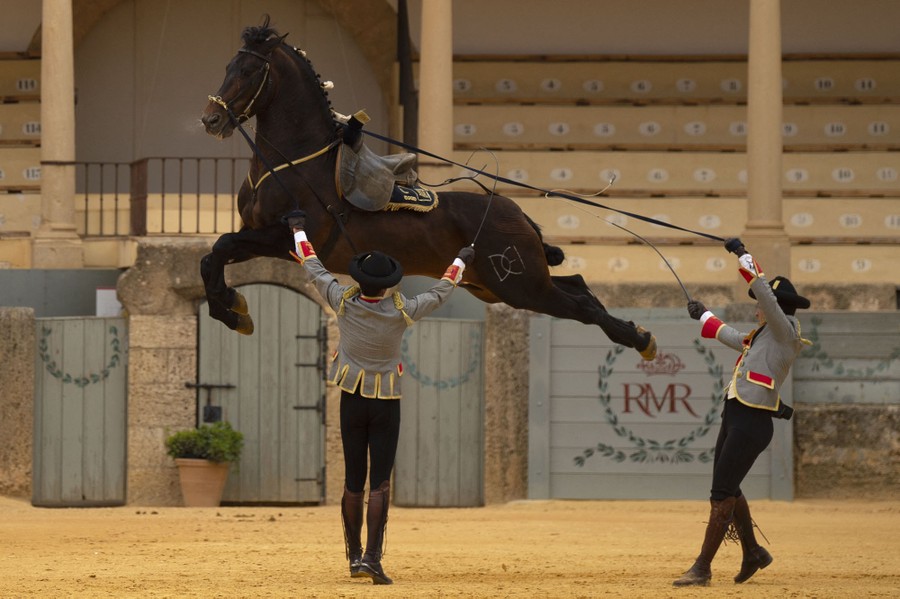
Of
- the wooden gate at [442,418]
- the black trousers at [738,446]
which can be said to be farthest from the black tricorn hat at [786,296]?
the wooden gate at [442,418]

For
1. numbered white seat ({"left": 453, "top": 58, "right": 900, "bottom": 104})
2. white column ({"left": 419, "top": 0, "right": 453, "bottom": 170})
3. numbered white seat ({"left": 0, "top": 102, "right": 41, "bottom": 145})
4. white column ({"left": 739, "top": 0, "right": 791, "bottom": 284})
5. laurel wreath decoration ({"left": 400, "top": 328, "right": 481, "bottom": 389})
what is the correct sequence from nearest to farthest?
laurel wreath decoration ({"left": 400, "top": 328, "right": 481, "bottom": 389})
white column ({"left": 419, "top": 0, "right": 453, "bottom": 170})
white column ({"left": 739, "top": 0, "right": 791, "bottom": 284})
numbered white seat ({"left": 0, "top": 102, "right": 41, "bottom": 145})
numbered white seat ({"left": 453, "top": 58, "right": 900, "bottom": 104})

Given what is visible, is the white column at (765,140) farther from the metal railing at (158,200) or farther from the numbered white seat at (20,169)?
the numbered white seat at (20,169)

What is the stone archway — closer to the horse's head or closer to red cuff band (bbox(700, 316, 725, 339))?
the horse's head

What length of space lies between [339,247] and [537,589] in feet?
7.40

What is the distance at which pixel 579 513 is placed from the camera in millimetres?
15820

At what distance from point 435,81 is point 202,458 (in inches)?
200

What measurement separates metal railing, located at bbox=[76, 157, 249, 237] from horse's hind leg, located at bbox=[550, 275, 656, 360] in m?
6.81

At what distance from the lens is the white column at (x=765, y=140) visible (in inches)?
721

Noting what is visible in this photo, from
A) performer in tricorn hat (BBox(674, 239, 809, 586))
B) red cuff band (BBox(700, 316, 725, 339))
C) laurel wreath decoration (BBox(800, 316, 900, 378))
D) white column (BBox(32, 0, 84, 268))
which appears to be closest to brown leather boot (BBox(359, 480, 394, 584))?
performer in tricorn hat (BBox(674, 239, 809, 586))

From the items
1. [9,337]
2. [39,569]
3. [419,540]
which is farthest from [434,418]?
[39,569]

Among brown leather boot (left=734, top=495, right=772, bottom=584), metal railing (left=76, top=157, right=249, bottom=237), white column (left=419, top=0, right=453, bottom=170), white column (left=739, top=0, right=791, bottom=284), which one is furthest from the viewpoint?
white column (left=739, top=0, right=791, bottom=284)

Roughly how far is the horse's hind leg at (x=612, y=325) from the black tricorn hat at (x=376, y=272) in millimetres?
1352

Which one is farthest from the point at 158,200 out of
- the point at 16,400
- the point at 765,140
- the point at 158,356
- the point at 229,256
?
the point at 229,256

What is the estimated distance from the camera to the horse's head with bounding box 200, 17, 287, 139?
9078 mm
